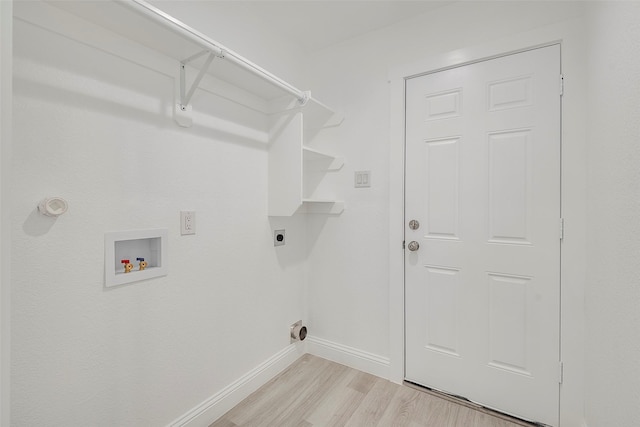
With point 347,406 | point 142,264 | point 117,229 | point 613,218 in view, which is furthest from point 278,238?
point 613,218

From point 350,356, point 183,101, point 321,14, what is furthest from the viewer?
point 350,356

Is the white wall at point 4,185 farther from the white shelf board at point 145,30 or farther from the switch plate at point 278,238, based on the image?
the switch plate at point 278,238

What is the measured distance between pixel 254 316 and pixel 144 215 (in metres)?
0.94

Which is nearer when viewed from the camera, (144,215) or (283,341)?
(144,215)

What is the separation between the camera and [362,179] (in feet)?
6.73

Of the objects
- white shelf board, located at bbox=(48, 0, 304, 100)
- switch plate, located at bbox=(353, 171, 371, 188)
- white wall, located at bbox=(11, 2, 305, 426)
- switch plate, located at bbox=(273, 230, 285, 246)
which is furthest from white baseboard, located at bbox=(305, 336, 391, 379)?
white shelf board, located at bbox=(48, 0, 304, 100)

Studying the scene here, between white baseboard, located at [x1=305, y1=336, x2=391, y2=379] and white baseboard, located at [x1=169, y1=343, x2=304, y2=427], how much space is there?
0.16 m

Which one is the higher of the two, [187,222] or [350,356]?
[187,222]

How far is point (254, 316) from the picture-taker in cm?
183

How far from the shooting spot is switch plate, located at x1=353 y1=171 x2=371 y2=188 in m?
2.03

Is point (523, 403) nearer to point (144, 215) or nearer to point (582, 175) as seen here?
point (582, 175)

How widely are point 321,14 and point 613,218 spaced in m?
1.88

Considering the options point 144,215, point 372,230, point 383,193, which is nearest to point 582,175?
point 383,193

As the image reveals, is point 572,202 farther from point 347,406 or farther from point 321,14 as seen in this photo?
point 321,14
